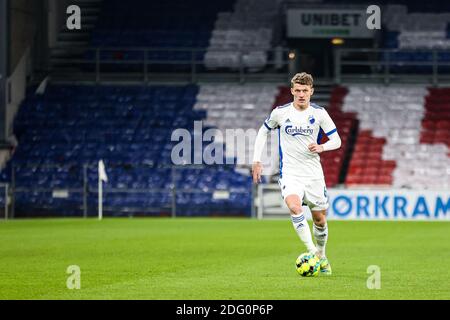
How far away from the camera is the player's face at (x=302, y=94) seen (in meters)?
13.3

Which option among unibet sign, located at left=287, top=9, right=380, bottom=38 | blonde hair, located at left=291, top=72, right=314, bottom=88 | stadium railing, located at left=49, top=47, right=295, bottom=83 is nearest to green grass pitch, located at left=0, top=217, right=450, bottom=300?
blonde hair, located at left=291, top=72, right=314, bottom=88

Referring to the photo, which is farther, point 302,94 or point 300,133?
point 300,133

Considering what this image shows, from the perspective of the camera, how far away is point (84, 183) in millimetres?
31531

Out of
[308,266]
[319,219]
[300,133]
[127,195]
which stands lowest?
[127,195]

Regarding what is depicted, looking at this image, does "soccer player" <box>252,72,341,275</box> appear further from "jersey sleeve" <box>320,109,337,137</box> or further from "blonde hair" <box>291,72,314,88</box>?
"blonde hair" <box>291,72,314,88</box>

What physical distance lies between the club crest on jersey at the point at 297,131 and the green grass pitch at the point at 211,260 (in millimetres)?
1623

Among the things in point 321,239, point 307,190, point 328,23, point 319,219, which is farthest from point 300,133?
point 328,23

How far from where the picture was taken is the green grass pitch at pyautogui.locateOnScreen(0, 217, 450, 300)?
11422 mm

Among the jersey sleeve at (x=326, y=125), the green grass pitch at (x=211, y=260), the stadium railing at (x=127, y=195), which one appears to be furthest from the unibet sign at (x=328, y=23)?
the jersey sleeve at (x=326, y=125)

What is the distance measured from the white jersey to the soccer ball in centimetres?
103

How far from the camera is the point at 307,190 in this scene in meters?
13.6

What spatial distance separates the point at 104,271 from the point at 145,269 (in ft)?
1.82

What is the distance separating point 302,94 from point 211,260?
3563 millimetres

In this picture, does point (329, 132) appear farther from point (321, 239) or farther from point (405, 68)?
point (405, 68)
